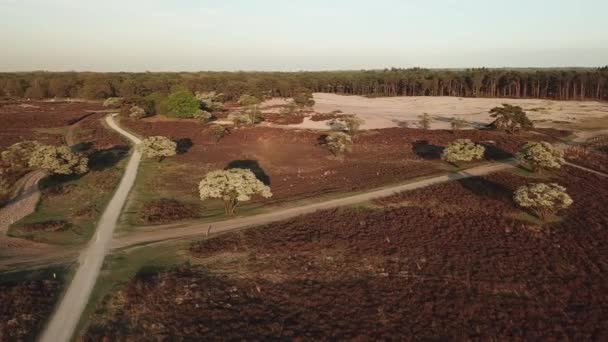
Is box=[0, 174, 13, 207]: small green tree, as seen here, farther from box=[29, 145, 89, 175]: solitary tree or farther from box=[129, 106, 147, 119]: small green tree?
box=[129, 106, 147, 119]: small green tree

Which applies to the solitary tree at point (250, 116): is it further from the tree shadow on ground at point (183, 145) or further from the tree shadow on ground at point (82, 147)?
the tree shadow on ground at point (82, 147)

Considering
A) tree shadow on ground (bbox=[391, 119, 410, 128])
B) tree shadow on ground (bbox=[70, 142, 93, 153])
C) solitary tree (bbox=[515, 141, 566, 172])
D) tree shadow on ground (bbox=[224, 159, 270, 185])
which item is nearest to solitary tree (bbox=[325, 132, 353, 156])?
tree shadow on ground (bbox=[224, 159, 270, 185])

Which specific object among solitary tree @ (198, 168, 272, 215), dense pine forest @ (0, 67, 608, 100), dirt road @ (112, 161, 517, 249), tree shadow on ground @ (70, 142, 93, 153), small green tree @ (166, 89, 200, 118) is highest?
dense pine forest @ (0, 67, 608, 100)

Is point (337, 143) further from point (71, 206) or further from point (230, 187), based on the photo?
point (71, 206)

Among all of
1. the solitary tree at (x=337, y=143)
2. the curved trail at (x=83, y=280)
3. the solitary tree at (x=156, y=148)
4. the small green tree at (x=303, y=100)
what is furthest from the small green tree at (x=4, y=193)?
the small green tree at (x=303, y=100)

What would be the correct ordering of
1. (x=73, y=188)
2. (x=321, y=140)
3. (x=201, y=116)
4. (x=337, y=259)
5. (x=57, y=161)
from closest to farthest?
1. (x=337, y=259)
2. (x=73, y=188)
3. (x=57, y=161)
4. (x=321, y=140)
5. (x=201, y=116)

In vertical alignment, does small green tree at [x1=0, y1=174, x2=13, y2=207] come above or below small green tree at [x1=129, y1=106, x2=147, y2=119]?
below

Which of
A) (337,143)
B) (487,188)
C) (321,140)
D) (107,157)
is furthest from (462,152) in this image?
(107,157)
